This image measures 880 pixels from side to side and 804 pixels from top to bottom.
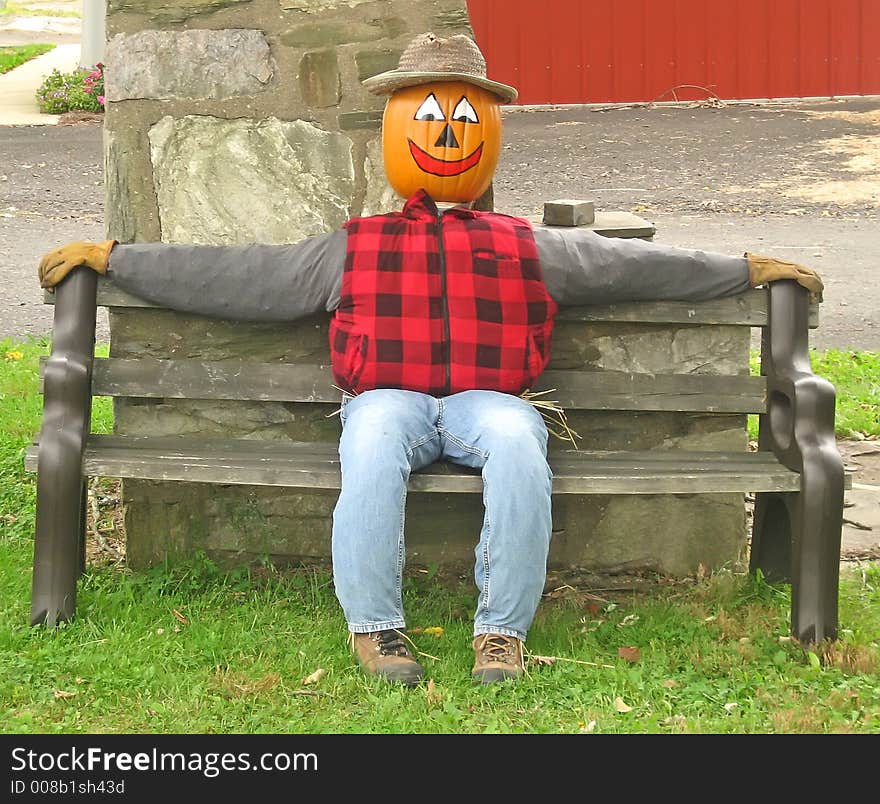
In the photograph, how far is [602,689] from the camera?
3.23 m

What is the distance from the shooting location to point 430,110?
3668mm

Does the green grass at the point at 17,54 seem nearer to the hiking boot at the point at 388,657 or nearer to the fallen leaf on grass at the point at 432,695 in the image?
the hiking boot at the point at 388,657

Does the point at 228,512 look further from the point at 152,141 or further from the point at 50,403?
the point at 152,141

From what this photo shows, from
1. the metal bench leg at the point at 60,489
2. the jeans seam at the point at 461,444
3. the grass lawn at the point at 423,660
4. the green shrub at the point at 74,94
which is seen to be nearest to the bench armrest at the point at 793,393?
the grass lawn at the point at 423,660

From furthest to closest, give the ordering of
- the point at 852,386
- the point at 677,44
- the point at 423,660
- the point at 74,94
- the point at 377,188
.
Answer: the point at 74,94
the point at 677,44
the point at 852,386
the point at 377,188
the point at 423,660

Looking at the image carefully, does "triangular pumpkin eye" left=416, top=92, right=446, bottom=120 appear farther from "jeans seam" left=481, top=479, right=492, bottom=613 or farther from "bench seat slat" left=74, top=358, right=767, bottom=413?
"jeans seam" left=481, top=479, right=492, bottom=613

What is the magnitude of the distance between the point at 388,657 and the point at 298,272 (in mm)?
1046

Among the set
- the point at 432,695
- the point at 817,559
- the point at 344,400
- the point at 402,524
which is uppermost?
the point at 344,400

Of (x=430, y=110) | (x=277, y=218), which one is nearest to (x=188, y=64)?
(x=277, y=218)

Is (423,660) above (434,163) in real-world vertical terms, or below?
below

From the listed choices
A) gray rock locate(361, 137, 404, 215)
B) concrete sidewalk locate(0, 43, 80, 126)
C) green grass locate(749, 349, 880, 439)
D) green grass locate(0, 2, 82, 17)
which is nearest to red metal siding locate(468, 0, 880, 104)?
concrete sidewalk locate(0, 43, 80, 126)

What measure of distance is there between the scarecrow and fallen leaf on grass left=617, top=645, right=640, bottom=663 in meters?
0.27

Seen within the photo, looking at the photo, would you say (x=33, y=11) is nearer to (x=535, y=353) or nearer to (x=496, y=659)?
(x=535, y=353)

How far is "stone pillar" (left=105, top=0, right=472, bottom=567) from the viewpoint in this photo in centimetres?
387
